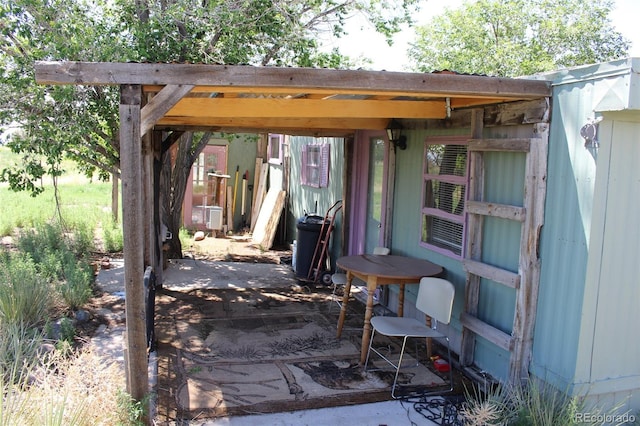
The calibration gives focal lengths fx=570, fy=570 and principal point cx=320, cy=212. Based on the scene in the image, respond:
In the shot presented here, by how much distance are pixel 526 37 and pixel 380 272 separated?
1607 centimetres

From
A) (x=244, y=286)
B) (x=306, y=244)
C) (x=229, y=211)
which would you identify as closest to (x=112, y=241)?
(x=244, y=286)

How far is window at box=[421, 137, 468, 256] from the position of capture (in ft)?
18.2

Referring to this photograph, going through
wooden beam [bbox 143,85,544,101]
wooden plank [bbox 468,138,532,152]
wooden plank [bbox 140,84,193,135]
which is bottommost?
wooden plank [bbox 468,138,532,152]

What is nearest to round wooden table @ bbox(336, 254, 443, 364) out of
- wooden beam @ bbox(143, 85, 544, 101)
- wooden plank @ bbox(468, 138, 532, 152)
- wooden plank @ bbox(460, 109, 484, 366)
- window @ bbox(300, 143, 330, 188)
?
wooden plank @ bbox(460, 109, 484, 366)

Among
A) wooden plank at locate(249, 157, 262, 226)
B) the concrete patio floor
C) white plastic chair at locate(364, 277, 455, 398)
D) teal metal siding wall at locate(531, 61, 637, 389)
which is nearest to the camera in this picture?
teal metal siding wall at locate(531, 61, 637, 389)

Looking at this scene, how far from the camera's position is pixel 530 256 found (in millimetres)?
4285

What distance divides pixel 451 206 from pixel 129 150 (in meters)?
3.30

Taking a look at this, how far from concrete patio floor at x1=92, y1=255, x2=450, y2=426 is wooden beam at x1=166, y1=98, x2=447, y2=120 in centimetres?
232

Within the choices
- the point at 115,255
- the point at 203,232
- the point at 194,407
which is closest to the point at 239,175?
the point at 203,232

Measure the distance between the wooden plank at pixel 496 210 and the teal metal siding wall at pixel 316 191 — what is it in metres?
4.18

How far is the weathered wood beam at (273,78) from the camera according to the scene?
3539mm

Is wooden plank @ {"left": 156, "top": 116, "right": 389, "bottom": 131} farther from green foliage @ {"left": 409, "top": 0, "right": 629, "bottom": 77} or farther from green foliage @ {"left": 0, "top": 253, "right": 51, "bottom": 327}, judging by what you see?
green foliage @ {"left": 409, "top": 0, "right": 629, "bottom": 77}

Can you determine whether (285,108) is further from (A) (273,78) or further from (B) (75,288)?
(B) (75,288)

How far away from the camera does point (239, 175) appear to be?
14914 mm
